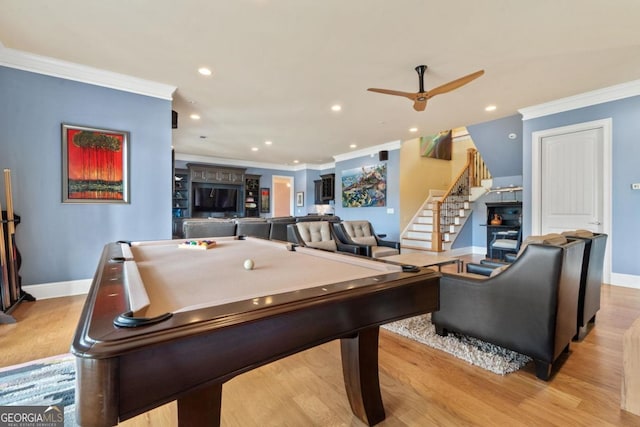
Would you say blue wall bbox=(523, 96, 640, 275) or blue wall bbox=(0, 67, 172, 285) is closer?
blue wall bbox=(0, 67, 172, 285)

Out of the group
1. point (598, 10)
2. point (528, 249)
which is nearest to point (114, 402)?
point (528, 249)

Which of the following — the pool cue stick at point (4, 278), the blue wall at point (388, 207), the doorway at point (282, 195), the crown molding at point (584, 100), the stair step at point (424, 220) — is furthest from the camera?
the doorway at point (282, 195)

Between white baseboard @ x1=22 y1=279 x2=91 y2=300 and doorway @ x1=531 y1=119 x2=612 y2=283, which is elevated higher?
doorway @ x1=531 y1=119 x2=612 y2=283

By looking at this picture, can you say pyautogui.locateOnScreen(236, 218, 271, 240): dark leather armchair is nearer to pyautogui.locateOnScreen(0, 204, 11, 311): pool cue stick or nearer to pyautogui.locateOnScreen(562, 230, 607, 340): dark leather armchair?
pyautogui.locateOnScreen(0, 204, 11, 311): pool cue stick

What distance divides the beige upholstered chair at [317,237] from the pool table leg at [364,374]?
300cm

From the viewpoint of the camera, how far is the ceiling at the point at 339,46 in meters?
2.30

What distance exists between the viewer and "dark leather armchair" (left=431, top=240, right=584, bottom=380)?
5.63 ft

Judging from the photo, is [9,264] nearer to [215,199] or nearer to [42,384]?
[42,384]

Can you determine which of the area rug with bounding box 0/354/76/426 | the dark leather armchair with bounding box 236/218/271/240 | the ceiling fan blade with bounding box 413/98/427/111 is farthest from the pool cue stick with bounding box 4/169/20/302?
the ceiling fan blade with bounding box 413/98/427/111

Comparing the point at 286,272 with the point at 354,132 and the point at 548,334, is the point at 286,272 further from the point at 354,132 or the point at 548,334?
the point at 354,132

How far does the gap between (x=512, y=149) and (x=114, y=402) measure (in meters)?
6.77

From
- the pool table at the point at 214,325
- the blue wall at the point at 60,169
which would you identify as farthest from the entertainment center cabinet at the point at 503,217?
the blue wall at the point at 60,169

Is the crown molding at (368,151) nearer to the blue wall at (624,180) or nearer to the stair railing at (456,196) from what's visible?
the stair railing at (456,196)

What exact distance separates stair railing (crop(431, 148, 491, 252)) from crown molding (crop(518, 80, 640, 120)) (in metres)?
2.53
